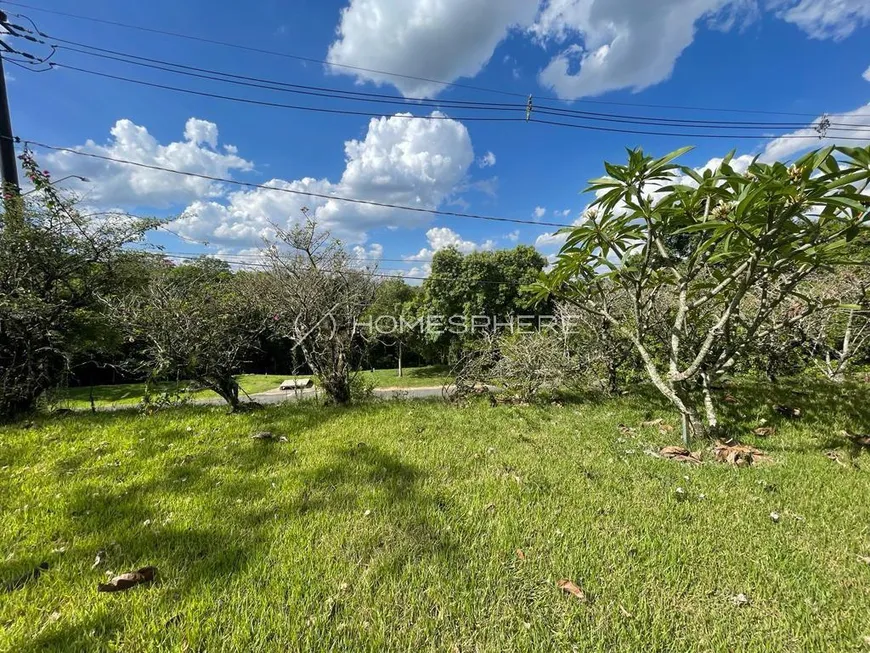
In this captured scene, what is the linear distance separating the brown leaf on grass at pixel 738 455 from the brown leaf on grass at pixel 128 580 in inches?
142

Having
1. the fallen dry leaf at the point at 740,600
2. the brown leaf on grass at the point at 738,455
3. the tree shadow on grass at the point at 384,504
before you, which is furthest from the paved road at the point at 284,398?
the fallen dry leaf at the point at 740,600

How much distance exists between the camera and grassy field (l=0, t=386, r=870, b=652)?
1213 millimetres

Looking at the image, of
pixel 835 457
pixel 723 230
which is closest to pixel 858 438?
pixel 835 457

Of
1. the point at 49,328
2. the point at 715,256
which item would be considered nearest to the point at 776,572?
the point at 715,256

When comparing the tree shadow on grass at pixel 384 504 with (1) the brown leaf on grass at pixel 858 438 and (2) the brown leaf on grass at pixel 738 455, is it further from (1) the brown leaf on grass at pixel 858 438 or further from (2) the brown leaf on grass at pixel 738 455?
(1) the brown leaf on grass at pixel 858 438

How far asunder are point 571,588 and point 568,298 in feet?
8.94

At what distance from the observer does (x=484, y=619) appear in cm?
127

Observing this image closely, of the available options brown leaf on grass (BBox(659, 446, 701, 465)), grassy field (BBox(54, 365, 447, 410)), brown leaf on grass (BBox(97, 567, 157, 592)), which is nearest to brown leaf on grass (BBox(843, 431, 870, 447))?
brown leaf on grass (BBox(659, 446, 701, 465))

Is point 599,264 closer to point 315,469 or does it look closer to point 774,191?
point 774,191

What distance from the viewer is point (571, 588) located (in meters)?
1.40

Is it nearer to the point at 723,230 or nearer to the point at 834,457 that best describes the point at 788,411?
the point at 834,457

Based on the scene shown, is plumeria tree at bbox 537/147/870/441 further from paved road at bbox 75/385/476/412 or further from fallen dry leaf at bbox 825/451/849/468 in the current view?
paved road at bbox 75/385/476/412

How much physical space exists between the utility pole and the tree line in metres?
1.59

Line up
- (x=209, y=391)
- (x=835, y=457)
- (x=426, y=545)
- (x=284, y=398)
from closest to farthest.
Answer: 1. (x=426, y=545)
2. (x=835, y=457)
3. (x=284, y=398)
4. (x=209, y=391)
